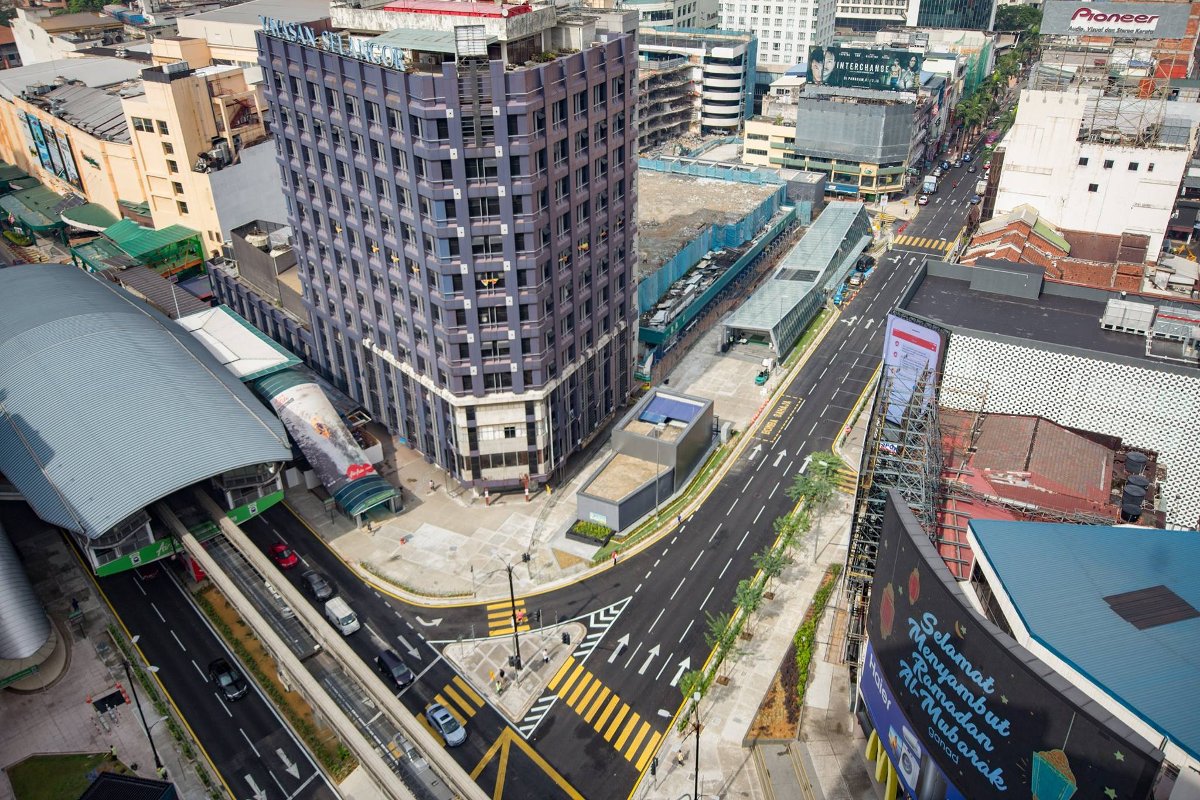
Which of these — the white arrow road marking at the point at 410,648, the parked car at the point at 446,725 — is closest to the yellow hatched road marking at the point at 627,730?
the parked car at the point at 446,725

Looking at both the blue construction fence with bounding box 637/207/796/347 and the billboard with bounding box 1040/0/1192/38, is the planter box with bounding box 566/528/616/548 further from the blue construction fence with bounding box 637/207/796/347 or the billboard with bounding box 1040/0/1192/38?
the billboard with bounding box 1040/0/1192/38

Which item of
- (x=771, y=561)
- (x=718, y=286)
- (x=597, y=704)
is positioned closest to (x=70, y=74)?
(x=718, y=286)

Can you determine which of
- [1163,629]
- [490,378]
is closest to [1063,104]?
[490,378]

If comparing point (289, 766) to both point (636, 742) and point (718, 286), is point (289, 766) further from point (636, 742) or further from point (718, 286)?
point (718, 286)

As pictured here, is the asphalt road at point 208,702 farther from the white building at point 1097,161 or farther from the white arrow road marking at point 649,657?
the white building at point 1097,161

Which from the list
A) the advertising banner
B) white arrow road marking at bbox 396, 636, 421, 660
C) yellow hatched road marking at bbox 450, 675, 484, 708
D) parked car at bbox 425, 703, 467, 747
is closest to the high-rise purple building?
the advertising banner

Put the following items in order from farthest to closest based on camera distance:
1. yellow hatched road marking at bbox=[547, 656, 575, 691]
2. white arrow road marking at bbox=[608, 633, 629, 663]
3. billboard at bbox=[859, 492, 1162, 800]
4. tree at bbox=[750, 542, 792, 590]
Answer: tree at bbox=[750, 542, 792, 590]
white arrow road marking at bbox=[608, 633, 629, 663]
yellow hatched road marking at bbox=[547, 656, 575, 691]
billboard at bbox=[859, 492, 1162, 800]
